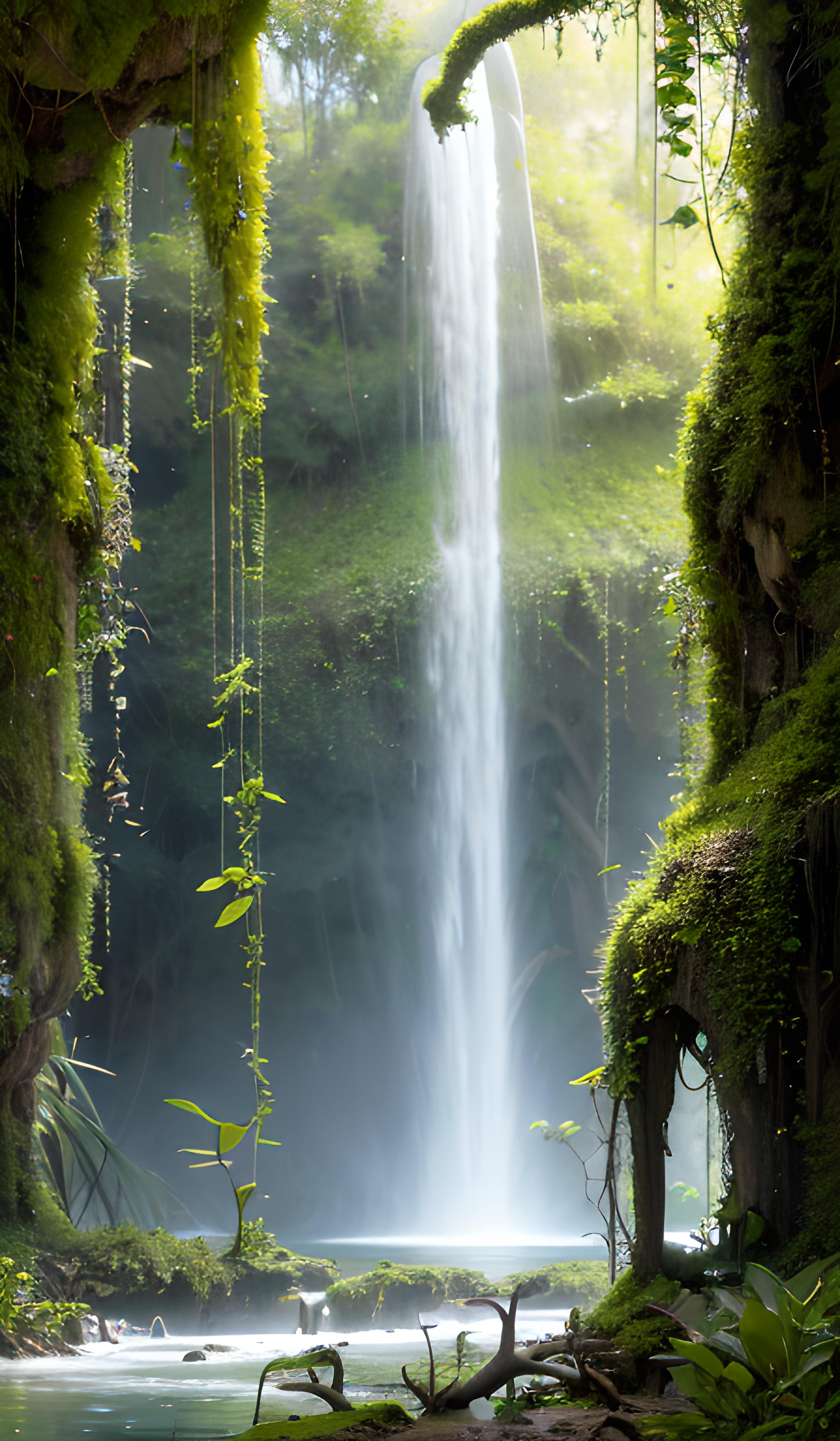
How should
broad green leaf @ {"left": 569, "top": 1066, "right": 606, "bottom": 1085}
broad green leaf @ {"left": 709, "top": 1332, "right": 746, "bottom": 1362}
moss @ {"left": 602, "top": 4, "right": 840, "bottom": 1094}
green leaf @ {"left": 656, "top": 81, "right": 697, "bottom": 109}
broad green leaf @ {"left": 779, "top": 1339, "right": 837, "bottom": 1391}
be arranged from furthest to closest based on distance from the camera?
green leaf @ {"left": 656, "top": 81, "right": 697, "bottom": 109} < broad green leaf @ {"left": 569, "top": 1066, "right": 606, "bottom": 1085} < moss @ {"left": 602, "top": 4, "right": 840, "bottom": 1094} < broad green leaf @ {"left": 709, "top": 1332, "right": 746, "bottom": 1362} < broad green leaf @ {"left": 779, "top": 1339, "right": 837, "bottom": 1391}

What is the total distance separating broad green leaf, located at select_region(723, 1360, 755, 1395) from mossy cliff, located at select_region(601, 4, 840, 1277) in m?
1.16

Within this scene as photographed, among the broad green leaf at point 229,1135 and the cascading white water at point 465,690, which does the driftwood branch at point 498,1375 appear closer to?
the broad green leaf at point 229,1135

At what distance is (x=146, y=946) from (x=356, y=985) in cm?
333

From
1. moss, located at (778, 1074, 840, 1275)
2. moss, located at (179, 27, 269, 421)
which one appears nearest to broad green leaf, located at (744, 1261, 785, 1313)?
moss, located at (778, 1074, 840, 1275)

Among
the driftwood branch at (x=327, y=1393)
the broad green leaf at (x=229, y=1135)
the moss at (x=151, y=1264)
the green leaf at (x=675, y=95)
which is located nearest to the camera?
the driftwood branch at (x=327, y=1393)

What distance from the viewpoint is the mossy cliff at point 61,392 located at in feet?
16.3

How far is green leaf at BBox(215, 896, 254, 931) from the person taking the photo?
3.97 meters

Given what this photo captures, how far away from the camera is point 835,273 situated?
450 cm

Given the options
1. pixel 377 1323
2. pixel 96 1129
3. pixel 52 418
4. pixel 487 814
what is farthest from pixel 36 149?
pixel 487 814

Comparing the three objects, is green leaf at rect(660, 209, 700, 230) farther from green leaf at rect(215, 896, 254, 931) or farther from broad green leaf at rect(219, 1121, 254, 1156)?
broad green leaf at rect(219, 1121, 254, 1156)

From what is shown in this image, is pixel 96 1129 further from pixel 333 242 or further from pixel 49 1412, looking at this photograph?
pixel 333 242

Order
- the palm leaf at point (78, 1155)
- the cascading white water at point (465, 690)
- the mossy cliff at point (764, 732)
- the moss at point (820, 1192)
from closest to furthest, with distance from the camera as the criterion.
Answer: the moss at point (820, 1192)
the mossy cliff at point (764, 732)
the palm leaf at point (78, 1155)
the cascading white water at point (465, 690)

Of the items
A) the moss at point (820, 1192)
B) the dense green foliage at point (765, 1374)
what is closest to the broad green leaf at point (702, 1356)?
the dense green foliage at point (765, 1374)

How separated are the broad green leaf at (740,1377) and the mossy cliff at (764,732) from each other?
3.81 ft
